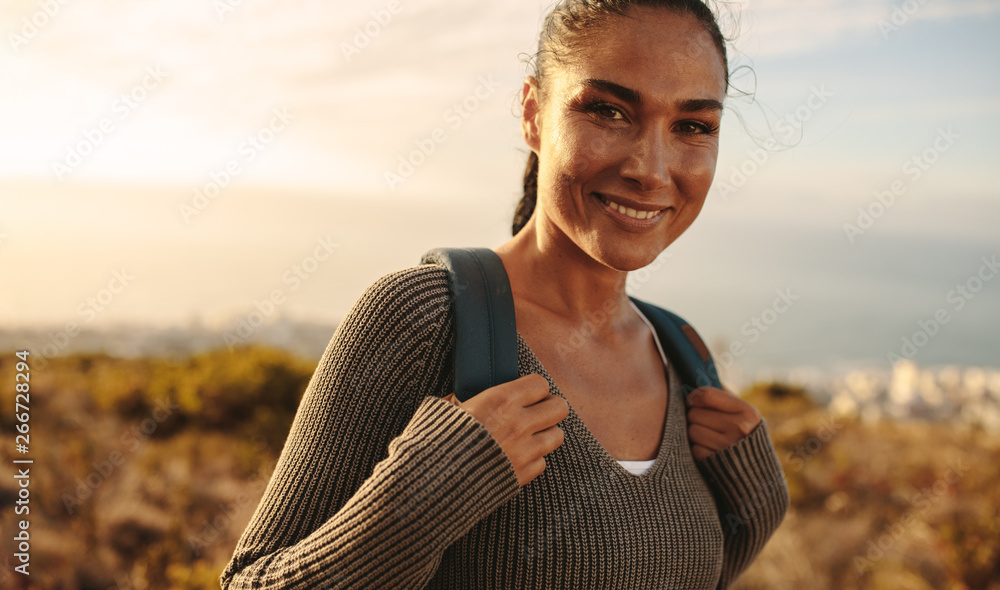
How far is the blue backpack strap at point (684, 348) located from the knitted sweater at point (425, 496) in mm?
419

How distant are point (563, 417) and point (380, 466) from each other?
428mm

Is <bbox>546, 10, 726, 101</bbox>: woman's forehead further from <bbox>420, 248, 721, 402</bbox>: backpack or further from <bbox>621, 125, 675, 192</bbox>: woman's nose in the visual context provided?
<bbox>420, 248, 721, 402</bbox>: backpack

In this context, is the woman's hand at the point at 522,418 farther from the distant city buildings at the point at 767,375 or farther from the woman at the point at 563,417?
the distant city buildings at the point at 767,375

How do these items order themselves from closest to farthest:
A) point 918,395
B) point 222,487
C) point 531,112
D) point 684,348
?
point 531,112
point 684,348
point 222,487
point 918,395

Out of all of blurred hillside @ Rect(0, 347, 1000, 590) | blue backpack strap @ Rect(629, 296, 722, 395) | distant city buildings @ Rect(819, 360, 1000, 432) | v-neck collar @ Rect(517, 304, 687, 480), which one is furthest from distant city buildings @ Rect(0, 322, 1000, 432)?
v-neck collar @ Rect(517, 304, 687, 480)

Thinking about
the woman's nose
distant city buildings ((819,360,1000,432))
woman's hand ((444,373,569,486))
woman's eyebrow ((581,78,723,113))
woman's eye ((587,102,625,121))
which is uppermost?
woman's eyebrow ((581,78,723,113))

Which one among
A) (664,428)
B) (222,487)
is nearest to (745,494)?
(664,428)

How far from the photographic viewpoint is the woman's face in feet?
5.21

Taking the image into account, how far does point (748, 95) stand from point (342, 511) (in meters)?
1.68

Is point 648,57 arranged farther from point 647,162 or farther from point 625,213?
point 625,213

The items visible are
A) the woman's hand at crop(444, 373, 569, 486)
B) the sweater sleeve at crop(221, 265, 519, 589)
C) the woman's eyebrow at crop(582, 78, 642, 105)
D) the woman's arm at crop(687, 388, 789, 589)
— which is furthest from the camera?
the woman's arm at crop(687, 388, 789, 589)

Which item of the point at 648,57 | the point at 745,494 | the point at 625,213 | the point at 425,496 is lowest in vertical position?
the point at 745,494

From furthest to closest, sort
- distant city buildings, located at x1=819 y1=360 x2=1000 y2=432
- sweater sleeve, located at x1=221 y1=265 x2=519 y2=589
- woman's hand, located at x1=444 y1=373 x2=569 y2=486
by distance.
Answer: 1. distant city buildings, located at x1=819 y1=360 x2=1000 y2=432
2. woman's hand, located at x1=444 y1=373 x2=569 y2=486
3. sweater sleeve, located at x1=221 y1=265 x2=519 y2=589

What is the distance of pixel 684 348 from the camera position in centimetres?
210
